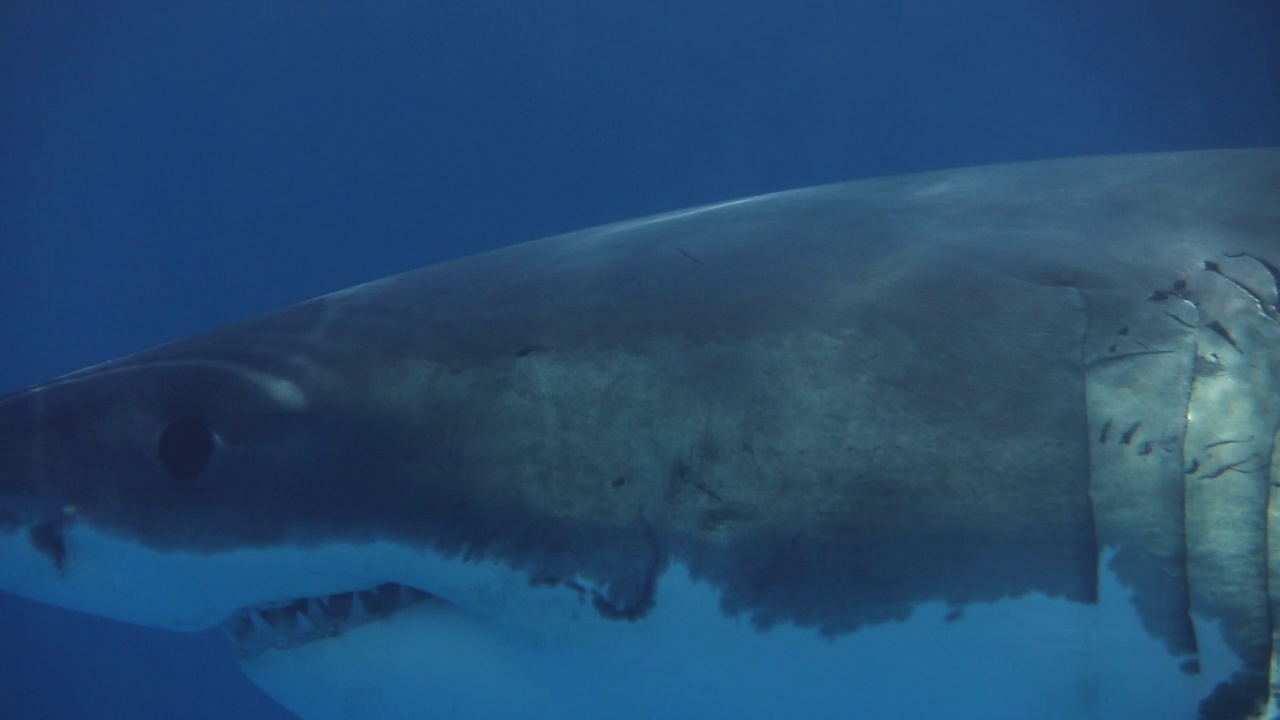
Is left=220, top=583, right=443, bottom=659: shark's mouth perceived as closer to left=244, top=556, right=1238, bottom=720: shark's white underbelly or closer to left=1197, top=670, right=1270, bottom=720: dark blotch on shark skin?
left=244, top=556, right=1238, bottom=720: shark's white underbelly

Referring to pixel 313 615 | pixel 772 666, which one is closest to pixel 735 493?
pixel 772 666

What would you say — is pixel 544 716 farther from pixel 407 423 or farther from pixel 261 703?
pixel 261 703

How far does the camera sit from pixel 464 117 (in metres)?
24.2

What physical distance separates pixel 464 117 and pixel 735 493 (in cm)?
2426

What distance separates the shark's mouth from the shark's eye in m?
0.32

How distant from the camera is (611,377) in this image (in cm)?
172

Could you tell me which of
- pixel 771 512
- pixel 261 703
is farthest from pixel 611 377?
pixel 261 703

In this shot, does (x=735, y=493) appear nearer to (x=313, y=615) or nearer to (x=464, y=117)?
(x=313, y=615)

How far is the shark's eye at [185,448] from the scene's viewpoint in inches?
67.4

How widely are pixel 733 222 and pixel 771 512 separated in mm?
893

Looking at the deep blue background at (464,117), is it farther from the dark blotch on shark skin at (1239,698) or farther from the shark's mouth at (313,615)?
the dark blotch on shark skin at (1239,698)

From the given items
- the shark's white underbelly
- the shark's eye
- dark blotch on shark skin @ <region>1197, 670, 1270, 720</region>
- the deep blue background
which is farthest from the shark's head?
the deep blue background

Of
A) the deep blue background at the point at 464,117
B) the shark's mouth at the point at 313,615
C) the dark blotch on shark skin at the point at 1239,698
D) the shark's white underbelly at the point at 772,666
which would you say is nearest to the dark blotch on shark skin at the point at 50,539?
the shark's mouth at the point at 313,615

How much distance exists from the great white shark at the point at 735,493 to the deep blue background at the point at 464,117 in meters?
19.4
